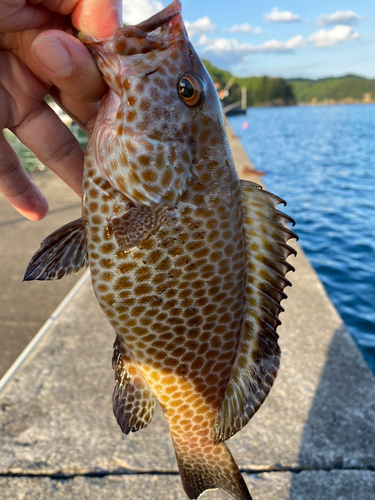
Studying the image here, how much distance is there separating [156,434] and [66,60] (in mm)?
3391

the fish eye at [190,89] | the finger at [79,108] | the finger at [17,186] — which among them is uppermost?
the fish eye at [190,89]

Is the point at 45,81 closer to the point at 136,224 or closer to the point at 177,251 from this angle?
the point at 136,224

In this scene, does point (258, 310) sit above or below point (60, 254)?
below

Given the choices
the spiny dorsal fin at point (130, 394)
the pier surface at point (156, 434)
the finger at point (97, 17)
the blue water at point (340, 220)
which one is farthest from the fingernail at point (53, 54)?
the blue water at point (340, 220)

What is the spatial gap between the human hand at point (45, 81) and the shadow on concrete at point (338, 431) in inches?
123

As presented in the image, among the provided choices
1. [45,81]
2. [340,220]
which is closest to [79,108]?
[45,81]

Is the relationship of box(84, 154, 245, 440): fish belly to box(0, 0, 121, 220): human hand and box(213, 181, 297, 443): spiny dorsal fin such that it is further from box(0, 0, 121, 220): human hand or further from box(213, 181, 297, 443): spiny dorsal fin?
box(0, 0, 121, 220): human hand

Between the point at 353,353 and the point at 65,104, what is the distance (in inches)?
165

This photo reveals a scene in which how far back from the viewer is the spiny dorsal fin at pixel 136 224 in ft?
5.85

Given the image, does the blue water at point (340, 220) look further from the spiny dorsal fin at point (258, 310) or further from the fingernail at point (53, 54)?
the fingernail at point (53, 54)

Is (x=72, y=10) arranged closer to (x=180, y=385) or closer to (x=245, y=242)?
(x=245, y=242)

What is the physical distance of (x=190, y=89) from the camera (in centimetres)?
175

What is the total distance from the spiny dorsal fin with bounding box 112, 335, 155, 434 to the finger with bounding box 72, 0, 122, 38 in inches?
63.5

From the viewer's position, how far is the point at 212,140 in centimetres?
187
